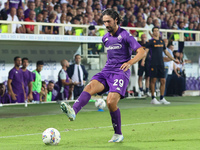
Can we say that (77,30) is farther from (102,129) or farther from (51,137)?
(51,137)

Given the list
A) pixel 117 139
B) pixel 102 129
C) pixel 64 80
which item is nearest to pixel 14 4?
pixel 64 80

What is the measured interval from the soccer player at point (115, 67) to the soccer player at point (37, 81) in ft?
32.0

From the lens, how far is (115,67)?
7527 millimetres

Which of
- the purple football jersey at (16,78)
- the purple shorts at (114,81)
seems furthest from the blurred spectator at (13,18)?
the purple shorts at (114,81)

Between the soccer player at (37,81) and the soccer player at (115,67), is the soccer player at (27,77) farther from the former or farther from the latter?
the soccer player at (115,67)

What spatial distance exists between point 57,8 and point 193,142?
1284 cm

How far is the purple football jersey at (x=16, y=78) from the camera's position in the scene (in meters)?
16.4

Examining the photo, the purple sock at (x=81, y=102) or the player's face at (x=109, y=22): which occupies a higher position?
the player's face at (x=109, y=22)

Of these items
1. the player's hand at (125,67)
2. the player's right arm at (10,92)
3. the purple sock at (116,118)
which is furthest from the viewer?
the player's right arm at (10,92)

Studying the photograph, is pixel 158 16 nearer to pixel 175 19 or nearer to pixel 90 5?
pixel 175 19

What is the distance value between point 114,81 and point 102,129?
2421mm

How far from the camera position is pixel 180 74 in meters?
22.3

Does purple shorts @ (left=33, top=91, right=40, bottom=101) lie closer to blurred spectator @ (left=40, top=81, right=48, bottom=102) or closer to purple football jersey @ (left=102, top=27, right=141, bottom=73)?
blurred spectator @ (left=40, top=81, right=48, bottom=102)

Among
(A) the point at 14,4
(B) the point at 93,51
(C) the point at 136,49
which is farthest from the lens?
(B) the point at 93,51
